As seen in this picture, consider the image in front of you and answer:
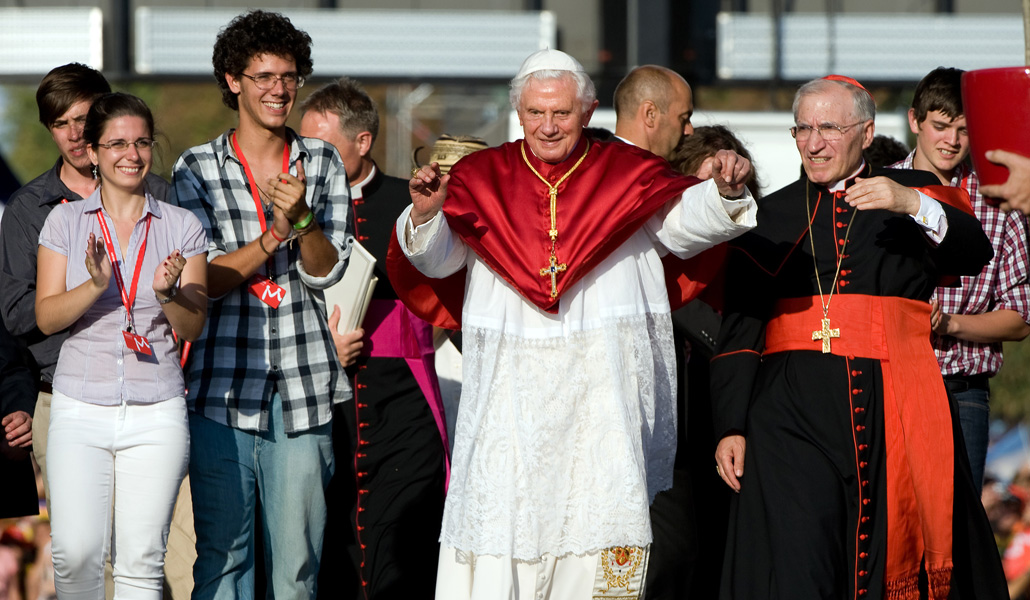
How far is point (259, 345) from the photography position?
4719mm

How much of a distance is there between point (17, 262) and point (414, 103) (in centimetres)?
1604

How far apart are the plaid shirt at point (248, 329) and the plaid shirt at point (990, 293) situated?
8.11 ft

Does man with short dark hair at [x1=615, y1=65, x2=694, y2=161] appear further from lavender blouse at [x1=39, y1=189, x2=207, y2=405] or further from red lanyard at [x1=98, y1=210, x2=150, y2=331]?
red lanyard at [x1=98, y1=210, x2=150, y2=331]

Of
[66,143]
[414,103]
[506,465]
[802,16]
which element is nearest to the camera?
[506,465]

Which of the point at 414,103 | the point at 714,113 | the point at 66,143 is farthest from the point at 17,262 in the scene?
the point at 414,103

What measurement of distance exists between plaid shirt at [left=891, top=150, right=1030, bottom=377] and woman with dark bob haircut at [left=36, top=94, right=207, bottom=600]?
2.97 metres

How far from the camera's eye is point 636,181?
167 inches

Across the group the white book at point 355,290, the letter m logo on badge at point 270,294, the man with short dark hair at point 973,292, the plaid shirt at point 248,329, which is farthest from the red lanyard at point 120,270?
the man with short dark hair at point 973,292

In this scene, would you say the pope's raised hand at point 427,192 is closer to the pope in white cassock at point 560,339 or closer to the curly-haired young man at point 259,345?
the pope in white cassock at point 560,339

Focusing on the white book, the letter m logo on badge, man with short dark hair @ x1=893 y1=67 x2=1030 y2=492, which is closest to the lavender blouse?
the letter m logo on badge

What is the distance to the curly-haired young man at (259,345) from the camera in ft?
15.2

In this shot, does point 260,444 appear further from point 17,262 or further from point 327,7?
point 327,7

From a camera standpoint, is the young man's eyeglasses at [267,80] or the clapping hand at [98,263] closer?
the clapping hand at [98,263]

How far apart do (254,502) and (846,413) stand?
Result: 208 cm
